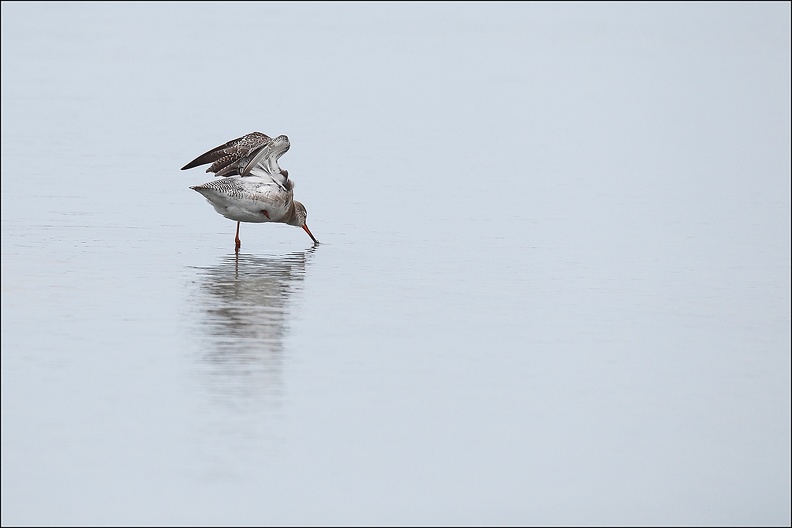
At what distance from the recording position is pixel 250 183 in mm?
16703

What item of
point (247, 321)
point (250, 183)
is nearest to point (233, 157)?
point (250, 183)

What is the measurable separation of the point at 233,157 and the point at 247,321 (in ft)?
16.2

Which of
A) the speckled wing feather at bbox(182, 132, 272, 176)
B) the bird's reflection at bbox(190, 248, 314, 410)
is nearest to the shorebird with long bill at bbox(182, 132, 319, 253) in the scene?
the speckled wing feather at bbox(182, 132, 272, 176)

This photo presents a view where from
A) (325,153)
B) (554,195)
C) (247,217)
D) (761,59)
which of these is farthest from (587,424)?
(761,59)

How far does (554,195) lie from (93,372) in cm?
1261

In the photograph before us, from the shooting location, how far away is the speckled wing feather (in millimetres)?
16750

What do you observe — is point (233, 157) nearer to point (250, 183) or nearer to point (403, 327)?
point (250, 183)

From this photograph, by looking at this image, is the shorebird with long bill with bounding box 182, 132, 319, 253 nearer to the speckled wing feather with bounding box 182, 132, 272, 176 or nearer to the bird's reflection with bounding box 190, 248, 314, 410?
the speckled wing feather with bounding box 182, 132, 272, 176

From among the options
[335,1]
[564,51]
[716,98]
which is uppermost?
[335,1]

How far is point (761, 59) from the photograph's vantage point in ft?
168

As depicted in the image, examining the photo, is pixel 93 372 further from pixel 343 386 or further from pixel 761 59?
pixel 761 59

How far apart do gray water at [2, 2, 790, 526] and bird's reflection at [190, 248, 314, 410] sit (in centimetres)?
4

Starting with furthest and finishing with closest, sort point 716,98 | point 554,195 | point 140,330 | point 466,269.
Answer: point 716,98
point 554,195
point 466,269
point 140,330

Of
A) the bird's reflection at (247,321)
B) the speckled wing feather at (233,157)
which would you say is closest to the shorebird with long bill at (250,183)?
the speckled wing feather at (233,157)
